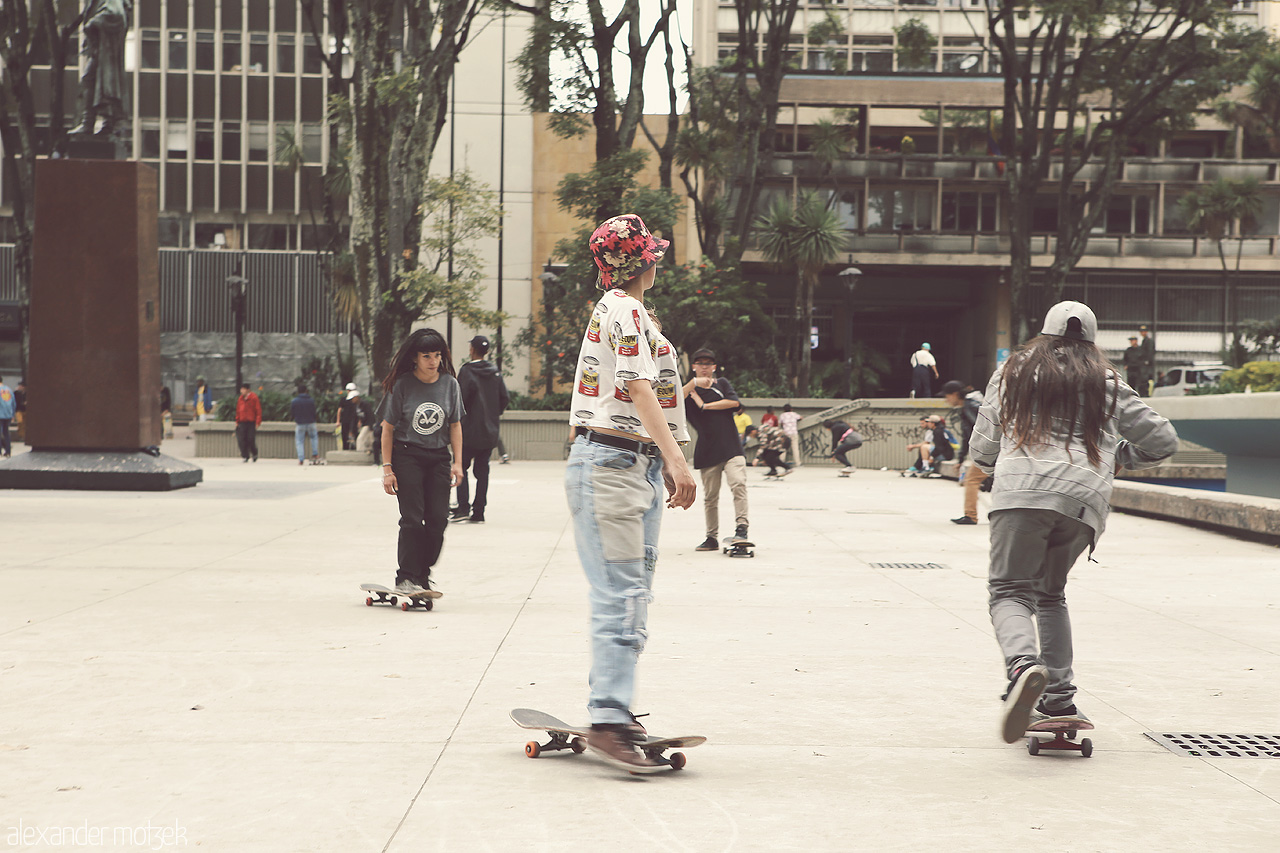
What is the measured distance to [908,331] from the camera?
47.0m

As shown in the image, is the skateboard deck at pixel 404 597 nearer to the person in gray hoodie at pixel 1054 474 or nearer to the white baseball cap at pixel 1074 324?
the person in gray hoodie at pixel 1054 474

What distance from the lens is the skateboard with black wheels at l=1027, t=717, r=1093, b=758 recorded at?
415 centimetres

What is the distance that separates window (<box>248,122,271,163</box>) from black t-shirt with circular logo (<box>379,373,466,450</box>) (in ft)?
134

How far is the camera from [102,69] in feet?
51.8

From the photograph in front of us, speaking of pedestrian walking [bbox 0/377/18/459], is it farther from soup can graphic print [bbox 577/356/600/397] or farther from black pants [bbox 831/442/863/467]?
soup can graphic print [bbox 577/356/600/397]

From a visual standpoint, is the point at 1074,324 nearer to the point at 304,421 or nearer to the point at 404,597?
the point at 404,597

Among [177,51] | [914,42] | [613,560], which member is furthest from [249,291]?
[613,560]

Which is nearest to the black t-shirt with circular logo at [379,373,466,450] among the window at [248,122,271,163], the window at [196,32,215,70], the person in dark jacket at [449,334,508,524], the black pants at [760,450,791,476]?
the person in dark jacket at [449,334,508,524]

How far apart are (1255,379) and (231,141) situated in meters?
37.6

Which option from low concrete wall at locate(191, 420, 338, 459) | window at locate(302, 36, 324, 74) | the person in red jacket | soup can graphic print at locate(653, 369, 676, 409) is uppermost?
window at locate(302, 36, 324, 74)

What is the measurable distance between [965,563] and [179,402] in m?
40.9

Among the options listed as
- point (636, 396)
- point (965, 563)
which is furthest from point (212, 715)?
point (965, 563)

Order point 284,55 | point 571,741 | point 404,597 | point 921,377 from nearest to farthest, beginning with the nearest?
1. point 571,741
2. point 404,597
3. point 921,377
4. point 284,55

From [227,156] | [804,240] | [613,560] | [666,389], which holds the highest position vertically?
[227,156]
